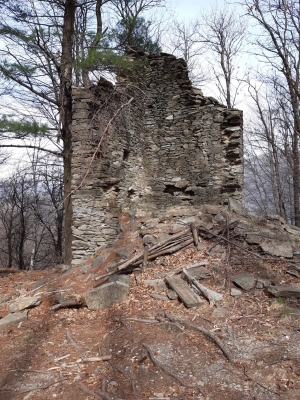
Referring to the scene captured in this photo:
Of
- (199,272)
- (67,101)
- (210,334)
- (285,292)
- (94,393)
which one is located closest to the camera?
(94,393)

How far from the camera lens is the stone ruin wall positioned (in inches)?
314

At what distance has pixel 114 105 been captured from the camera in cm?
824

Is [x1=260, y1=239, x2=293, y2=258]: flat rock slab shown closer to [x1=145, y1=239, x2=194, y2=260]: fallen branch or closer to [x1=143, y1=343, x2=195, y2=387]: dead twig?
[x1=145, y1=239, x2=194, y2=260]: fallen branch

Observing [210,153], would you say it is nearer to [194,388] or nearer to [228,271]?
[228,271]

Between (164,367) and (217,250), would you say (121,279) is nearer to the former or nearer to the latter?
(217,250)

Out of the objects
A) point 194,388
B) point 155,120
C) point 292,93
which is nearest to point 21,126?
point 155,120

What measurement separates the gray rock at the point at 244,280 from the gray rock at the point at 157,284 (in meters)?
1.14

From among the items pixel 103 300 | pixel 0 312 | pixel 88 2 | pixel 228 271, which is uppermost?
pixel 88 2

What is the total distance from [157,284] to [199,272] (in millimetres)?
743

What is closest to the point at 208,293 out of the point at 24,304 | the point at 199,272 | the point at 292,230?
the point at 199,272

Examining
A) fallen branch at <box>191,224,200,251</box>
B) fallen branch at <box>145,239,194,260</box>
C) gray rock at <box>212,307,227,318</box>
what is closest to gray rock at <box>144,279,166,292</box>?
fallen branch at <box>145,239,194,260</box>

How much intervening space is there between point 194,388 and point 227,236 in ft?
11.1

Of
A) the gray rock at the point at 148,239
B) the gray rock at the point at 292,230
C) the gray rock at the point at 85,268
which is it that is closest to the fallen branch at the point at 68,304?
the gray rock at the point at 85,268

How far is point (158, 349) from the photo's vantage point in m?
3.73
